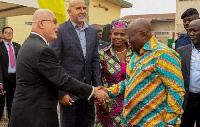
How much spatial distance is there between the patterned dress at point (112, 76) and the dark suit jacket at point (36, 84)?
1064mm

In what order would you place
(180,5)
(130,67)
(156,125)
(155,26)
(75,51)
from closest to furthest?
(156,125) → (130,67) → (75,51) → (180,5) → (155,26)

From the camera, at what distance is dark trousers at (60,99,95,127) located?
477 centimetres

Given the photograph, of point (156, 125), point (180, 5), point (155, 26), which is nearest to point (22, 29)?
point (180, 5)

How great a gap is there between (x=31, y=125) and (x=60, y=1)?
13.9ft

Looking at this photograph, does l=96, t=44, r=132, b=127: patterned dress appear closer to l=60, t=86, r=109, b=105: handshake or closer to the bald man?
l=60, t=86, r=109, b=105: handshake

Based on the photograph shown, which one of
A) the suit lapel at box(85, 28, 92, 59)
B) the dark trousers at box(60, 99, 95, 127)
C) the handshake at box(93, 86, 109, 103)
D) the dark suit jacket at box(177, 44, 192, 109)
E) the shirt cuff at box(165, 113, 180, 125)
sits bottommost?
the dark trousers at box(60, 99, 95, 127)

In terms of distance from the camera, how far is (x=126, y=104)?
142 inches

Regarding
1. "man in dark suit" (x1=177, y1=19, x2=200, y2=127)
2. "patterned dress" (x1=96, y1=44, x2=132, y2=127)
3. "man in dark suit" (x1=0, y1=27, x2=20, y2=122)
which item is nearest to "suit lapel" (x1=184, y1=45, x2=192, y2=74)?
"man in dark suit" (x1=177, y1=19, x2=200, y2=127)

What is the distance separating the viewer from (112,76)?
15.6ft

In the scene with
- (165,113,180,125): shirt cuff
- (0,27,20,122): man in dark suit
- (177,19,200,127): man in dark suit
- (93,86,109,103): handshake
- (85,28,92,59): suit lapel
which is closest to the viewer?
(165,113,180,125): shirt cuff

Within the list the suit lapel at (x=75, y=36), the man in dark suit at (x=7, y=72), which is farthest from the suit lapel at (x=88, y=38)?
the man in dark suit at (x=7, y=72)

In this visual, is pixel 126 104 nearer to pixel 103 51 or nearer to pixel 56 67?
pixel 56 67

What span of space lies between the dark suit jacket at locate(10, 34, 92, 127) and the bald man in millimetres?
790

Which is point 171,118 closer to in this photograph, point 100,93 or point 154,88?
point 154,88
